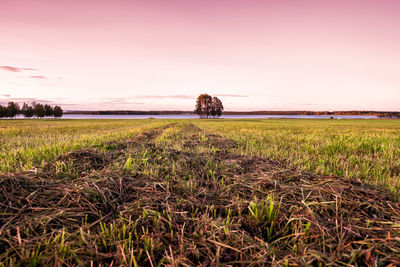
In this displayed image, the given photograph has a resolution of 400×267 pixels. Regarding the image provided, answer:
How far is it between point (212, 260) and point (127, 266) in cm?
58

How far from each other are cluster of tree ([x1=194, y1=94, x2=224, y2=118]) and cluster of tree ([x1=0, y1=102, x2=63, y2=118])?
99676mm

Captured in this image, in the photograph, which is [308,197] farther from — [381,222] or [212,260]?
[212,260]

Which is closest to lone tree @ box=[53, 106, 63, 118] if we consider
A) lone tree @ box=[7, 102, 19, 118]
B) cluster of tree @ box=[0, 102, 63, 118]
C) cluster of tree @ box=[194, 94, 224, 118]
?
cluster of tree @ box=[0, 102, 63, 118]

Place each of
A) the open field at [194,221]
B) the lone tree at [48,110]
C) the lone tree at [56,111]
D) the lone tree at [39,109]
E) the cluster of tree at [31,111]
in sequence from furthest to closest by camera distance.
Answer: the lone tree at [56,111], the lone tree at [48,110], the lone tree at [39,109], the cluster of tree at [31,111], the open field at [194,221]

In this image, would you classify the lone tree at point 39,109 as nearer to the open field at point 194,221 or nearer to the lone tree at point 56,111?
the lone tree at point 56,111

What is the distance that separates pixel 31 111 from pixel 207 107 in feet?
371

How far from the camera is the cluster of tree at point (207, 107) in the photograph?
117 m

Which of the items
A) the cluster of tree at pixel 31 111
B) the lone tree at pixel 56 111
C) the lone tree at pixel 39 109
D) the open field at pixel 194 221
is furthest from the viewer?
the lone tree at pixel 56 111

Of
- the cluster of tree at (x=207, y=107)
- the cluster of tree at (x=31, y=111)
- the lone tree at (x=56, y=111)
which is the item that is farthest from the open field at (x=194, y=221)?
the lone tree at (x=56, y=111)

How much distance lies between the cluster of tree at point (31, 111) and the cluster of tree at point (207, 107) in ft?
327

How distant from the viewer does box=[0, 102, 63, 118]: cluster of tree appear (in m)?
110

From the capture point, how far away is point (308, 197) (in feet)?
7.73

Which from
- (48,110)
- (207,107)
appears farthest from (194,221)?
(48,110)

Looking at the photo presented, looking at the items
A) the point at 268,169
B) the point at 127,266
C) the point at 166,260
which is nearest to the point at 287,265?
the point at 166,260
